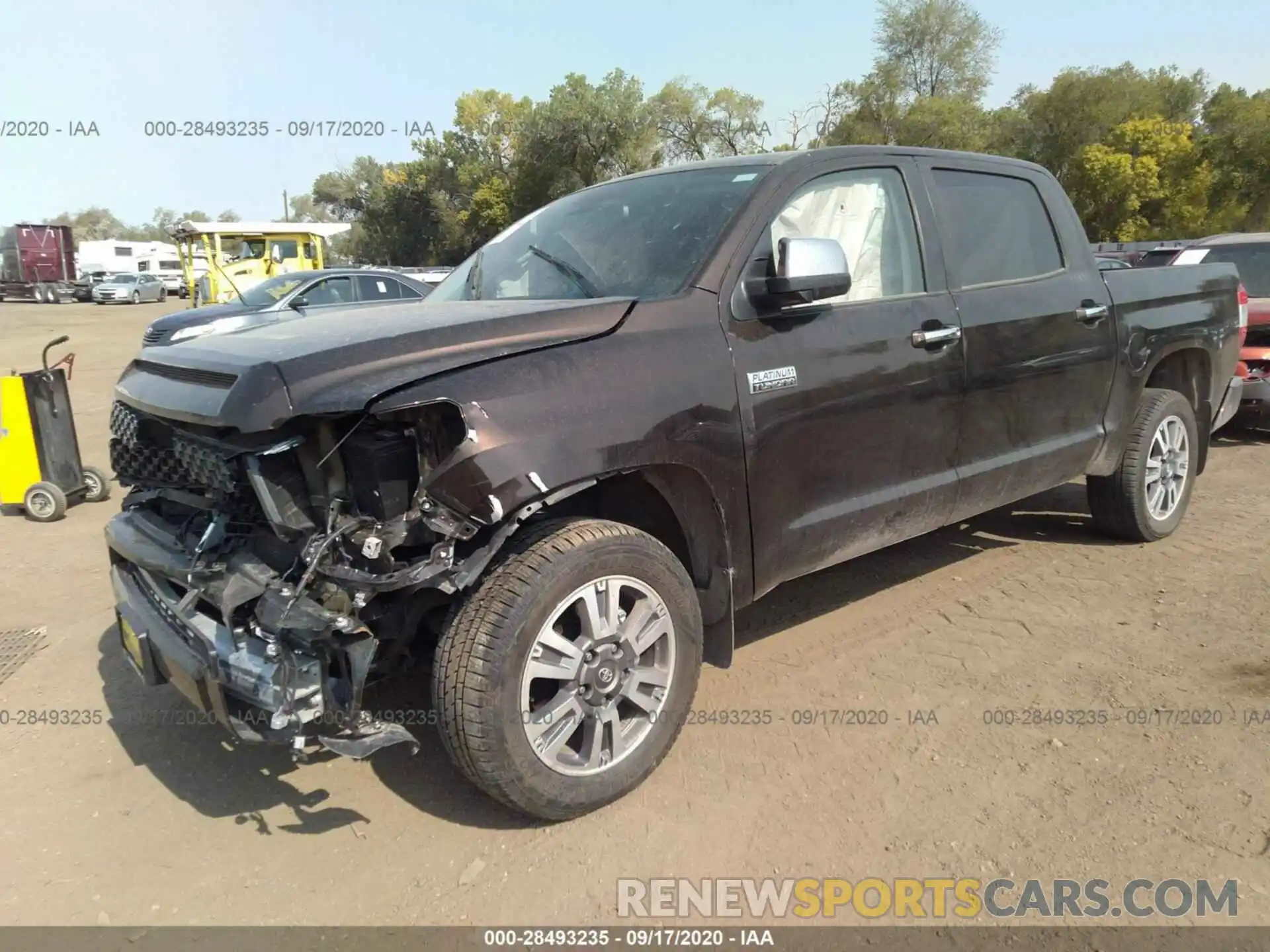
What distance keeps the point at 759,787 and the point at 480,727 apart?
998 mm

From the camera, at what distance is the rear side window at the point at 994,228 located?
3.90 m

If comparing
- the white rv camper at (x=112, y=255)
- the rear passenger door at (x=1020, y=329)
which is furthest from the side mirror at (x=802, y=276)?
the white rv camper at (x=112, y=255)

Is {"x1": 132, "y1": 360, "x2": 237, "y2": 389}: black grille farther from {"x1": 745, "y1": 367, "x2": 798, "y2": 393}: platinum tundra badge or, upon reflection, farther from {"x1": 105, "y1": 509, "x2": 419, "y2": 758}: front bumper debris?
{"x1": 745, "y1": 367, "x2": 798, "y2": 393}: platinum tundra badge

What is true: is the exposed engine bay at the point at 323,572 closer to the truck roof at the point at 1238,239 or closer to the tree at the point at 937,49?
Answer: the truck roof at the point at 1238,239

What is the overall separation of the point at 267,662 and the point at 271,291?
37.0ft

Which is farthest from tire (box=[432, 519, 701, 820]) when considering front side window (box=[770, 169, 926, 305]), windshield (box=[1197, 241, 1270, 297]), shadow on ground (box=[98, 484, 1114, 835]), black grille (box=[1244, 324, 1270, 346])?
windshield (box=[1197, 241, 1270, 297])

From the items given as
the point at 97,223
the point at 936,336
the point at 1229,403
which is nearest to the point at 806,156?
the point at 936,336

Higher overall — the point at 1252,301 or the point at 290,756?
the point at 1252,301

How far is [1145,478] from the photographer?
4.88 meters

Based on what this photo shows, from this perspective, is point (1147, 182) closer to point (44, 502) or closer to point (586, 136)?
point (586, 136)

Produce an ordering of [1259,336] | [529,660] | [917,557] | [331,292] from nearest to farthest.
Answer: [529,660]
[917,557]
[1259,336]
[331,292]

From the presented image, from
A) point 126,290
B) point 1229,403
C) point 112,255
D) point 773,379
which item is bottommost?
point 1229,403

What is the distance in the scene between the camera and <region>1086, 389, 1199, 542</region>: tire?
189 inches

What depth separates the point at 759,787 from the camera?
294 cm
